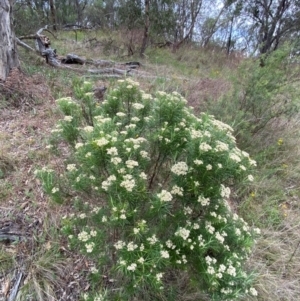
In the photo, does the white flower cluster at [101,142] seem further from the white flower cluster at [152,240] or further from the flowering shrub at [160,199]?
the white flower cluster at [152,240]

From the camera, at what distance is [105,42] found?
7312 mm

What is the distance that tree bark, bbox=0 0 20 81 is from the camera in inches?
140

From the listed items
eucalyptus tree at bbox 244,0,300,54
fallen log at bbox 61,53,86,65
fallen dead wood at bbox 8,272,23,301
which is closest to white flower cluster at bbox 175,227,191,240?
fallen dead wood at bbox 8,272,23,301

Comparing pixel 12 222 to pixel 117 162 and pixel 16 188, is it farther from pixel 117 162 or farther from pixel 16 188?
pixel 117 162

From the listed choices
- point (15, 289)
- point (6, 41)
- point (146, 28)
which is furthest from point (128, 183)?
point (146, 28)

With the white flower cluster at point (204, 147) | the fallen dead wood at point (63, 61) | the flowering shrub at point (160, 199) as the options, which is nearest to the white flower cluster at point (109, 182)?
the flowering shrub at point (160, 199)

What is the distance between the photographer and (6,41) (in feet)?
12.0

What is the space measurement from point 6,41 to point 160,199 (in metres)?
3.75

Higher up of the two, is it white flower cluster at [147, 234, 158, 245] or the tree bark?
the tree bark

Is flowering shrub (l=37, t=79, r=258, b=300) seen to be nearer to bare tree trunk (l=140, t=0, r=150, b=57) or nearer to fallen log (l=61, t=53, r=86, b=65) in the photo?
fallen log (l=61, t=53, r=86, b=65)

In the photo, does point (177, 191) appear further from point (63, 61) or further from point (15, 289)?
point (63, 61)

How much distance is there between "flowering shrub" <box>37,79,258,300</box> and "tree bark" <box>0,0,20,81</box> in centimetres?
260

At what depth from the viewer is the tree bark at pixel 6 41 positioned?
11.7 feet

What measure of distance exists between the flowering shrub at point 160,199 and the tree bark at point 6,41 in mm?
2595
